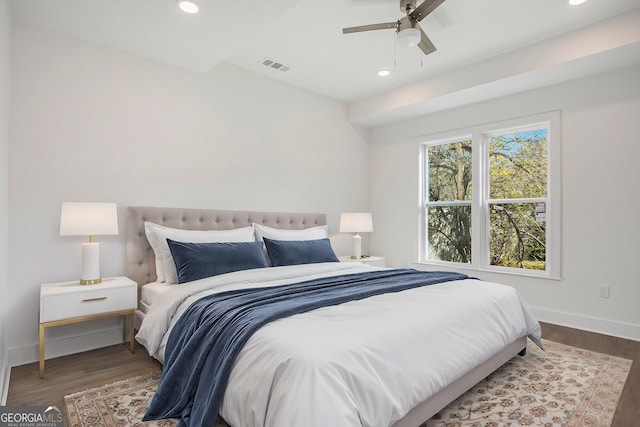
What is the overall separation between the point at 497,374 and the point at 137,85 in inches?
148

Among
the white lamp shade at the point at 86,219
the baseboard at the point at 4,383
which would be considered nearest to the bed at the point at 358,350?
the white lamp shade at the point at 86,219

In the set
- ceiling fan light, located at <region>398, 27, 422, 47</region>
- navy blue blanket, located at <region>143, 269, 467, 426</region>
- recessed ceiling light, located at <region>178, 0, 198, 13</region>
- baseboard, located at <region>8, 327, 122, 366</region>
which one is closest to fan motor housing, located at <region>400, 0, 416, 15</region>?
ceiling fan light, located at <region>398, 27, 422, 47</region>

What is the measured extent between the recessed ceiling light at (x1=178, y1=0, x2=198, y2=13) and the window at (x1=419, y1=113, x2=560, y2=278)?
329 centimetres

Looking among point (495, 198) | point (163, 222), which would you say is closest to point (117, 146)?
point (163, 222)

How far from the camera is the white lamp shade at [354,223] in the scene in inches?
184

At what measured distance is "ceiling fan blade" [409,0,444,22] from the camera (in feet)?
7.46

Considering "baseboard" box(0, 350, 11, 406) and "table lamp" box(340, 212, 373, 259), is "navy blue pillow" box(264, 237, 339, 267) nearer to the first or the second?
"table lamp" box(340, 212, 373, 259)

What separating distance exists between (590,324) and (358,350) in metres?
3.23

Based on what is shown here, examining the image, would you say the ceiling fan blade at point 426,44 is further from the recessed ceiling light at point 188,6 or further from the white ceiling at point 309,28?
the recessed ceiling light at point 188,6

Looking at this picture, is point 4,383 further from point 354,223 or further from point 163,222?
point 354,223

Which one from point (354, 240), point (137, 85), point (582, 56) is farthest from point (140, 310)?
point (582, 56)

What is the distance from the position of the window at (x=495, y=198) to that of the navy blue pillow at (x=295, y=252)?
184 cm

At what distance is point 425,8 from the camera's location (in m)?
2.37

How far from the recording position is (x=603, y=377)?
2449 millimetres
